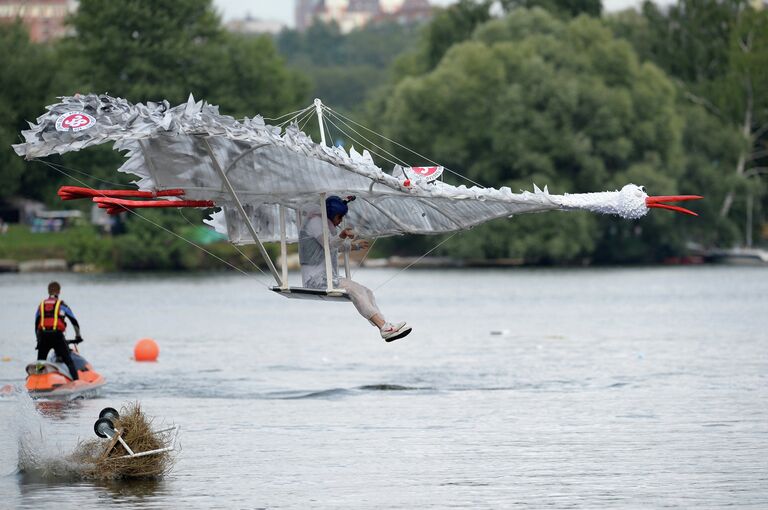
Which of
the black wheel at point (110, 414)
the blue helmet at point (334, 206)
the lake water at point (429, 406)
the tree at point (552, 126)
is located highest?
the tree at point (552, 126)

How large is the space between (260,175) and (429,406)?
40.4 feet

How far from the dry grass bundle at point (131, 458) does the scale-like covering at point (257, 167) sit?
3472mm

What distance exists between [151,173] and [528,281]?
220 ft

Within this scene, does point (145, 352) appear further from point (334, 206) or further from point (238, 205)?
point (334, 206)

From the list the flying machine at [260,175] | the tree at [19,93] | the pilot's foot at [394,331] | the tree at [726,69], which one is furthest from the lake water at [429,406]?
the tree at [726,69]

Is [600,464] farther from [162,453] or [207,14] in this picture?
[207,14]

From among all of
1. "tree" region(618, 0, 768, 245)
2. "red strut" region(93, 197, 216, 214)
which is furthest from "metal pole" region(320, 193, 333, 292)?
"tree" region(618, 0, 768, 245)

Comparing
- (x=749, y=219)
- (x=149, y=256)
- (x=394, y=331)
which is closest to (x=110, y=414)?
(x=394, y=331)

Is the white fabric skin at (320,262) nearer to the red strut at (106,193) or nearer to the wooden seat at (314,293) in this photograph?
the wooden seat at (314,293)

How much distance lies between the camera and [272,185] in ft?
80.2

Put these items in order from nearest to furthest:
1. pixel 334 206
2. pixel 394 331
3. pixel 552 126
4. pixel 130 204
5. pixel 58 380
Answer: pixel 394 331
pixel 130 204
pixel 334 206
pixel 58 380
pixel 552 126

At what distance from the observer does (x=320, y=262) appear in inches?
968

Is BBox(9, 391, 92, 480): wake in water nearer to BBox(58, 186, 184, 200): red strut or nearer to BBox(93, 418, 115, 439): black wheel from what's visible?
BBox(93, 418, 115, 439): black wheel

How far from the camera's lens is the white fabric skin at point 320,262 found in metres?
24.2
